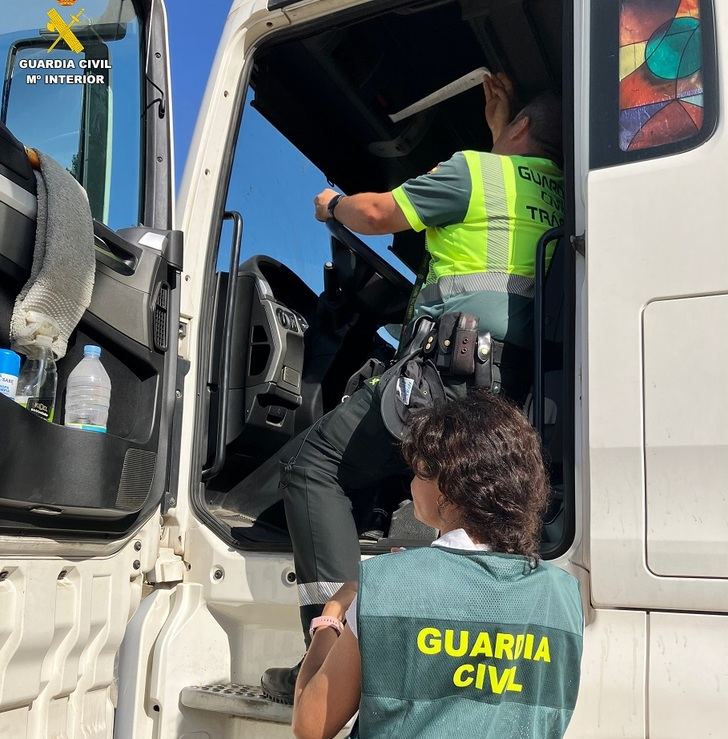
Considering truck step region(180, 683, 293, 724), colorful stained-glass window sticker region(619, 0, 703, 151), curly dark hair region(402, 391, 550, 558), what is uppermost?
colorful stained-glass window sticker region(619, 0, 703, 151)

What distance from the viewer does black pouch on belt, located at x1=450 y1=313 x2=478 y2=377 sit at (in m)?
1.90

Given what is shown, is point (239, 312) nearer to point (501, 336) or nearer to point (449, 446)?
point (501, 336)

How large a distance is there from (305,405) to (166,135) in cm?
102

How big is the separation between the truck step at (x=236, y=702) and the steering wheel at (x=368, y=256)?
4.66ft

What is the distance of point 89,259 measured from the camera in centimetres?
180

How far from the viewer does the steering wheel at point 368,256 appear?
2736 mm

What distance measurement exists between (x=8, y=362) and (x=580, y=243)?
Answer: 122 cm

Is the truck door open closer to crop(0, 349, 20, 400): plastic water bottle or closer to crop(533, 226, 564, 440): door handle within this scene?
crop(0, 349, 20, 400): plastic water bottle

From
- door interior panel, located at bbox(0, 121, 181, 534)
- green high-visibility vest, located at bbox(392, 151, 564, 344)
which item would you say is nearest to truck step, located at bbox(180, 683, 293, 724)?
door interior panel, located at bbox(0, 121, 181, 534)

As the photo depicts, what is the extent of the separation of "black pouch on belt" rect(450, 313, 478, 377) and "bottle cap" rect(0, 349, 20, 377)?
0.93 meters

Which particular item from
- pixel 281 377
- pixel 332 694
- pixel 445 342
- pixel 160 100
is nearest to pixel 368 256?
pixel 281 377

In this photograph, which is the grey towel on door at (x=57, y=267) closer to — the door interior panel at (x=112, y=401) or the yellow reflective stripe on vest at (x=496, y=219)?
the door interior panel at (x=112, y=401)

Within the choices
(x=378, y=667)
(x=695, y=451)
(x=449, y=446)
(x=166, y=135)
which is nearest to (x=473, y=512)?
(x=449, y=446)

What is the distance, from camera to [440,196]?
6.84 ft
